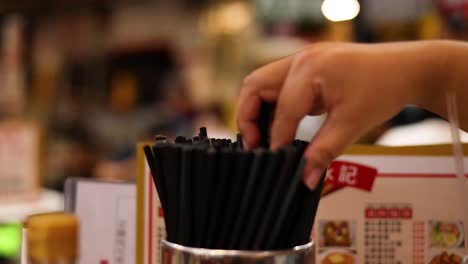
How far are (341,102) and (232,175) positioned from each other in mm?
133

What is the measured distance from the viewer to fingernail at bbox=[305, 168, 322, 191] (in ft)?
1.88

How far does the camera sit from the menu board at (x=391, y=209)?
758 millimetres

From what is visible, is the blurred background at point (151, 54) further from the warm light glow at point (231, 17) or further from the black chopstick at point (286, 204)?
the black chopstick at point (286, 204)

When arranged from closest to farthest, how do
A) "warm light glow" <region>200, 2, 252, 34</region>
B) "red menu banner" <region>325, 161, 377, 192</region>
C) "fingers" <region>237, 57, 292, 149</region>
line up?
"fingers" <region>237, 57, 292, 149</region> < "red menu banner" <region>325, 161, 377, 192</region> < "warm light glow" <region>200, 2, 252, 34</region>

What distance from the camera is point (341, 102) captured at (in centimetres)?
61

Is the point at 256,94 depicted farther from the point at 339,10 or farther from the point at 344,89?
the point at 339,10

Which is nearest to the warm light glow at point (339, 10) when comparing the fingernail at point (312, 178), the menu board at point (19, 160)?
the menu board at point (19, 160)

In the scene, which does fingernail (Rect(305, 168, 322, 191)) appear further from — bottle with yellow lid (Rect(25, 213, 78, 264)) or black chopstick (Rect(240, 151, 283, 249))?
bottle with yellow lid (Rect(25, 213, 78, 264))

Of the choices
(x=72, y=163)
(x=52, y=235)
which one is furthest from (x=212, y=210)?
(x=72, y=163)

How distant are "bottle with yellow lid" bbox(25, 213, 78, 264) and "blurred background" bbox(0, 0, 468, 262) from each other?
2.44m

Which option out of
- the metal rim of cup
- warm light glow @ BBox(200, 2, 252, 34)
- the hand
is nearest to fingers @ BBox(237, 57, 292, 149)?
the hand

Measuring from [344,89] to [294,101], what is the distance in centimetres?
5

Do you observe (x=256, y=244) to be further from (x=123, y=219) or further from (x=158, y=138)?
(x=123, y=219)

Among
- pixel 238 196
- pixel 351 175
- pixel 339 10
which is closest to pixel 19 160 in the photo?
pixel 351 175
